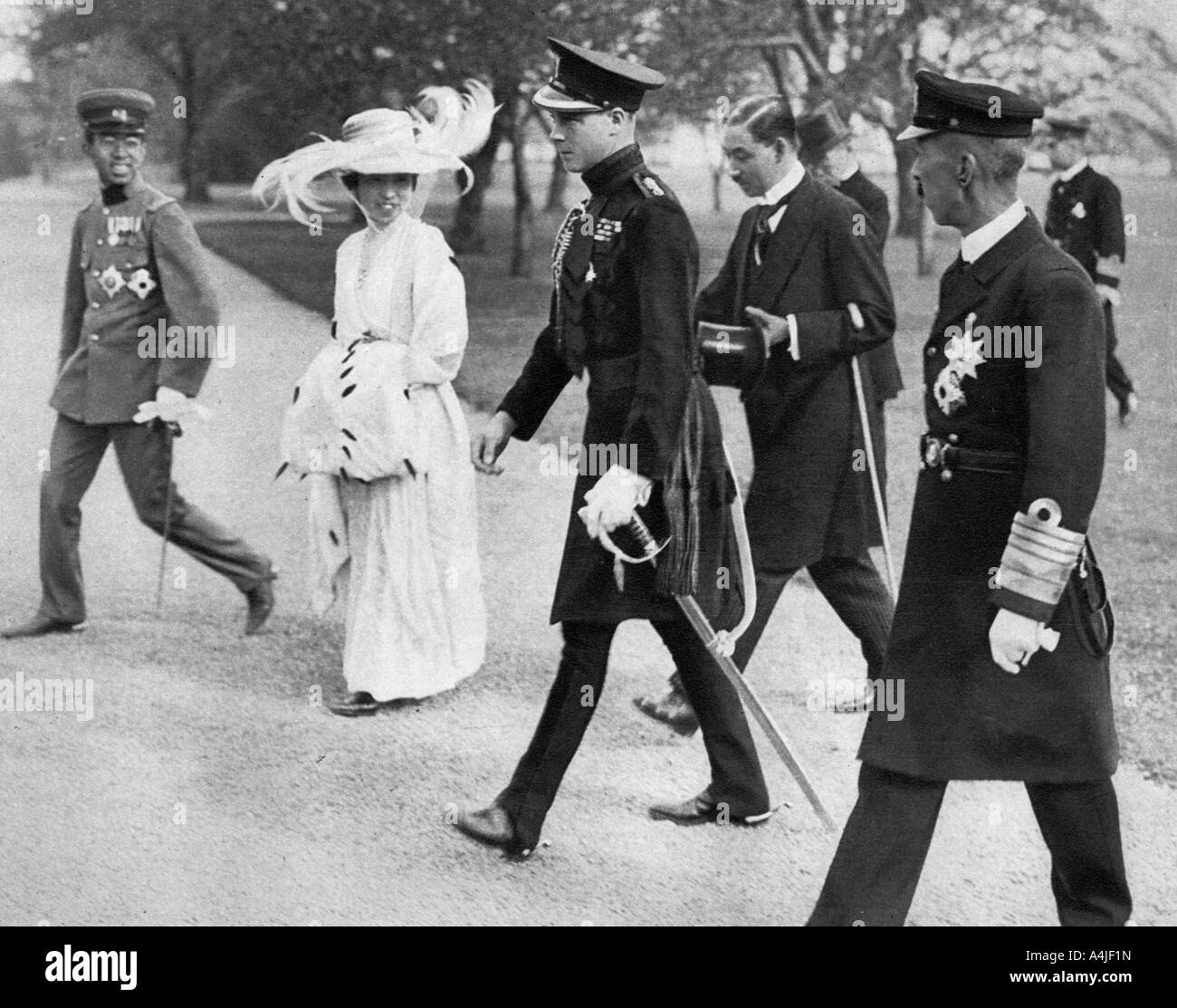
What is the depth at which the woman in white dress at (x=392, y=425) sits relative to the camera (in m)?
5.36

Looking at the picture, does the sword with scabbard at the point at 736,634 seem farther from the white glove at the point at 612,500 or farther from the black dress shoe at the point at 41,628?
the black dress shoe at the point at 41,628

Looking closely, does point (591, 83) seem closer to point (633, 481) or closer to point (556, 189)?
point (633, 481)

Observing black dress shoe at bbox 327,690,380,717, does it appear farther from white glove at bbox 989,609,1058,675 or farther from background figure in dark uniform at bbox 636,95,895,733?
white glove at bbox 989,609,1058,675

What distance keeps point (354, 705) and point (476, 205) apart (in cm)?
576

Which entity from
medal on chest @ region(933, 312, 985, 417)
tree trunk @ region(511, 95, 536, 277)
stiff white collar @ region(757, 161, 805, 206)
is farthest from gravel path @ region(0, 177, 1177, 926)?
tree trunk @ region(511, 95, 536, 277)

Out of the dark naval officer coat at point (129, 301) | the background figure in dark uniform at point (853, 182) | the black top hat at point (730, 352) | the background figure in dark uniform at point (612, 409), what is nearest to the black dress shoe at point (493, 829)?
the background figure in dark uniform at point (612, 409)

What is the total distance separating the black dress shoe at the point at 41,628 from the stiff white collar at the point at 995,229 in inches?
147

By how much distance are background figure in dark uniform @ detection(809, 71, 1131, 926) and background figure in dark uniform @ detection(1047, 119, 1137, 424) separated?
199 inches

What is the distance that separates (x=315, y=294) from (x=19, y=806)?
8.03 ft

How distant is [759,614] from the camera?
5.24m

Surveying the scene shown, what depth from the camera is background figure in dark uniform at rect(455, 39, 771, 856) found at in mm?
4148

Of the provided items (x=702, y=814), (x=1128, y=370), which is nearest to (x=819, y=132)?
(x=702, y=814)

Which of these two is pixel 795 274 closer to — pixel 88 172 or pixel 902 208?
pixel 88 172

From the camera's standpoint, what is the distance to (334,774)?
500cm
